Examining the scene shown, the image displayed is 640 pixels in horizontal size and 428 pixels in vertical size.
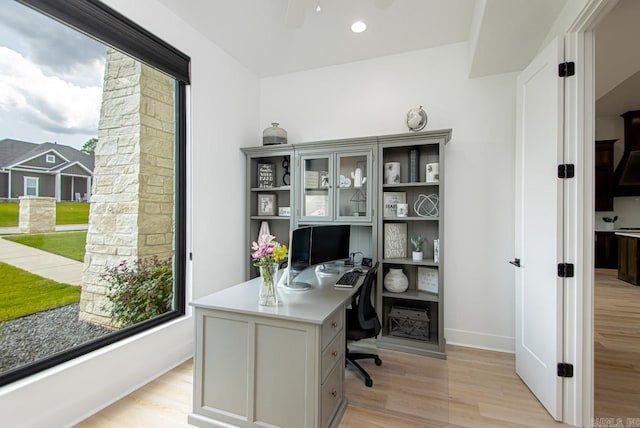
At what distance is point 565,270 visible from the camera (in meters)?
1.80

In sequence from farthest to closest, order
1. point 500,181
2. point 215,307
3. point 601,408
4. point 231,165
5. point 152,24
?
point 231,165 → point 500,181 → point 152,24 → point 601,408 → point 215,307

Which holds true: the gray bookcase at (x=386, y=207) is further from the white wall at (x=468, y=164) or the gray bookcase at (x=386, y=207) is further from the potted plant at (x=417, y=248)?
the white wall at (x=468, y=164)

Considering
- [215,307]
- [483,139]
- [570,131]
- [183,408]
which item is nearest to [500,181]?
[483,139]

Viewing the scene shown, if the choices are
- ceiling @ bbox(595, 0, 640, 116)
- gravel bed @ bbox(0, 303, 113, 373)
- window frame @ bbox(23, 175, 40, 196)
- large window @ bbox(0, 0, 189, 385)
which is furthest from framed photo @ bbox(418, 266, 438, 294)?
window frame @ bbox(23, 175, 40, 196)

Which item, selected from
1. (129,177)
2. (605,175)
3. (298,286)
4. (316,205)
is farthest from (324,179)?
(605,175)

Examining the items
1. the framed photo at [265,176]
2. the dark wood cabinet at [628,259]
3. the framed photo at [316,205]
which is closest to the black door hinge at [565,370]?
the framed photo at [316,205]

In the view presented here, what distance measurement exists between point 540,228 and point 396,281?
50.9 inches

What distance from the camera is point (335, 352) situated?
179 centimetres

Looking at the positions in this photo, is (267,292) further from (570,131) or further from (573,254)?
(570,131)

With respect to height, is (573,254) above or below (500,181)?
below

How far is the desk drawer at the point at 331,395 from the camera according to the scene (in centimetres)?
161

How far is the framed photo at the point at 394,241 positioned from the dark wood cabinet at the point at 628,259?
198 inches

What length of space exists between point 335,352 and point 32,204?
2.08 m

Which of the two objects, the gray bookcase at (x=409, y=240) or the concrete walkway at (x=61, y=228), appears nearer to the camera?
the concrete walkway at (x=61, y=228)
